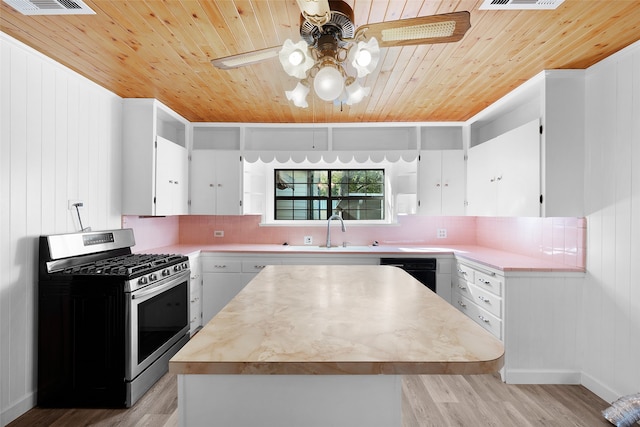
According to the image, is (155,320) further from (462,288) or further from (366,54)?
(462,288)

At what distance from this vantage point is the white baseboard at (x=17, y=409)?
6.17ft

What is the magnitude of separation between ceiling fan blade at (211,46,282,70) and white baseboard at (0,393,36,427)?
95.9 inches

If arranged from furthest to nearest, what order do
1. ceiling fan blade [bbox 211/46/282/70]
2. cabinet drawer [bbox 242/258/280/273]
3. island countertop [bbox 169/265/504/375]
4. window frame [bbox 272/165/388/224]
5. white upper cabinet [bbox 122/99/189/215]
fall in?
1. window frame [bbox 272/165/388/224]
2. cabinet drawer [bbox 242/258/280/273]
3. white upper cabinet [bbox 122/99/189/215]
4. ceiling fan blade [bbox 211/46/282/70]
5. island countertop [bbox 169/265/504/375]

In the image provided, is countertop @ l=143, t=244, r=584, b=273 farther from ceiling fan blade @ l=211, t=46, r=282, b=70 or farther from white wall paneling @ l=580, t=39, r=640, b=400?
ceiling fan blade @ l=211, t=46, r=282, b=70

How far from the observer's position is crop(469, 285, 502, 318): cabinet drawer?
2.53 meters

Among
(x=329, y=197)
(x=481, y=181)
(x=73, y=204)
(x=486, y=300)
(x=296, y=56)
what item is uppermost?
(x=296, y=56)

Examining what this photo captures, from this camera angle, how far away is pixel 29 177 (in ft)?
6.69

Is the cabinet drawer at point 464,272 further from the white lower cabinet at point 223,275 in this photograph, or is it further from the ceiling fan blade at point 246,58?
the ceiling fan blade at point 246,58

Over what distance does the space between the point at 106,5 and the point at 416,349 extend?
7.05ft

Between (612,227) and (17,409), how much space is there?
164 inches

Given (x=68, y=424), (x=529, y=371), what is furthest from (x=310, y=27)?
(x=529, y=371)

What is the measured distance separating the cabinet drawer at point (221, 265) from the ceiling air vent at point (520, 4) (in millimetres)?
2985

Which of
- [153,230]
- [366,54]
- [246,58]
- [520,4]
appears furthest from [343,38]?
→ [153,230]

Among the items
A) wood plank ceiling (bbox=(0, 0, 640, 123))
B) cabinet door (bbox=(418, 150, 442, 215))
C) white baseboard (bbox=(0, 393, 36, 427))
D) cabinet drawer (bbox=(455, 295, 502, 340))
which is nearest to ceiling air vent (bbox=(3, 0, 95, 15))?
wood plank ceiling (bbox=(0, 0, 640, 123))
